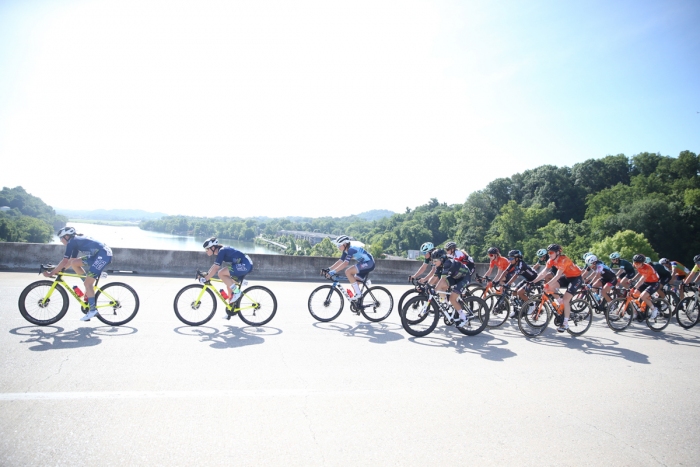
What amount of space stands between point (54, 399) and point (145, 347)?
1.82 meters

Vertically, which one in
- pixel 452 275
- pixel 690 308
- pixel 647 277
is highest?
pixel 647 277

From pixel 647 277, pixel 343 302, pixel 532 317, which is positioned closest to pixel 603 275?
pixel 647 277

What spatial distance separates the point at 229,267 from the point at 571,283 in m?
7.07

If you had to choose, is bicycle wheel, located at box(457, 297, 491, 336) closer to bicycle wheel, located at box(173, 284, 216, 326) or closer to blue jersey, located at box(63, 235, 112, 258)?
bicycle wheel, located at box(173, 284, 216, 326)

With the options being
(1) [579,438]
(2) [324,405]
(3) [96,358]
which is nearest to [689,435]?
(1) [579,438]

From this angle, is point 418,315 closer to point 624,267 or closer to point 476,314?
point 476,314

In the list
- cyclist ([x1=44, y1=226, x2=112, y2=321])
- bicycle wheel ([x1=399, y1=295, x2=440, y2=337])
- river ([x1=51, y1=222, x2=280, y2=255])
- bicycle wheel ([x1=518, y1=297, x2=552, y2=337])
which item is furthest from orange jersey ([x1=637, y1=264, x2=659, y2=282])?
river ([x1=51, y1=222, x2=280, y2=255])

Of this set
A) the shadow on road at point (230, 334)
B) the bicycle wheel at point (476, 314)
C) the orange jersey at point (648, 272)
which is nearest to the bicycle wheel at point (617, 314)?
the orange jersey at point (648, 272)

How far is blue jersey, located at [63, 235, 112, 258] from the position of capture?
692 centimetres

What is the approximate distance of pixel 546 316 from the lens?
813 centimetres

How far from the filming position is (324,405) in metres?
4.35

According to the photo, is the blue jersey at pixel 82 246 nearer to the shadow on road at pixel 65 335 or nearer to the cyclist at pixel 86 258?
the cyclist at pixel 86 258

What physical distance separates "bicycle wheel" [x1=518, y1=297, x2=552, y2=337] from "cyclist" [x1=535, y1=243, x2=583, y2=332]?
1.06ft

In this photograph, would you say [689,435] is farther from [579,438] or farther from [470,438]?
[470,438]
